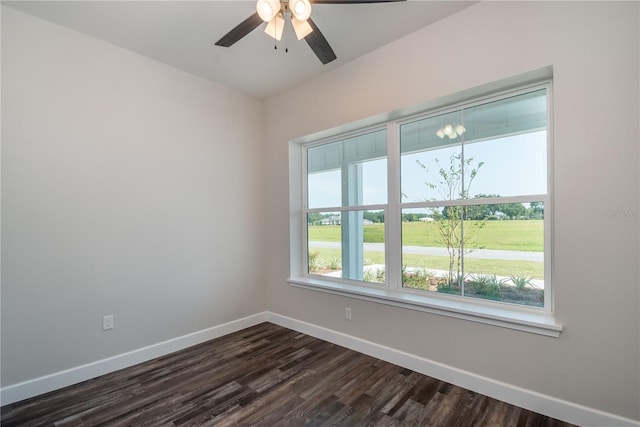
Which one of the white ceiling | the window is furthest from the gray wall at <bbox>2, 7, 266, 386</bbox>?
the window

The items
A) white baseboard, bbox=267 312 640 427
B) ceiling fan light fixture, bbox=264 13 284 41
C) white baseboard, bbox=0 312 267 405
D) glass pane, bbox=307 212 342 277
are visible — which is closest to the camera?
white baseboard, bbox=267 312 640 427

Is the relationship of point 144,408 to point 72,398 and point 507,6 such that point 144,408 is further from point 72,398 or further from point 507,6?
point 507,6

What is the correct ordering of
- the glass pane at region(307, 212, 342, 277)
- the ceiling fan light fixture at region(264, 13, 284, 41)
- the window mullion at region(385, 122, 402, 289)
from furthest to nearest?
the glass pane at region(307, 212, 342, 277) < the window mullion at region(385, 122, 402, 289) < the ceiling fan light fixture at region(264, 13, 284, 41)

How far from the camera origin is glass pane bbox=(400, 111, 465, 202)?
2.50 m

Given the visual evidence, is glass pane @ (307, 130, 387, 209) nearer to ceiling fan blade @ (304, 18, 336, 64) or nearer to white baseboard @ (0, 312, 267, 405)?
ceiling fan blade @ (304, 18, 336, 64)

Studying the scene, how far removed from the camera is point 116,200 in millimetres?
2594

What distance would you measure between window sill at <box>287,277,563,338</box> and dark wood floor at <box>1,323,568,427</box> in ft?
1.80

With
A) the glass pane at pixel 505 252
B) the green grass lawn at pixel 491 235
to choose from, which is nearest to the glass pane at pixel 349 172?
the green grass lawn at pixel 491 235

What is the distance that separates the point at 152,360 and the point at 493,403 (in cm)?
291

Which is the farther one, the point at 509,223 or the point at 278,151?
the point at 278,151

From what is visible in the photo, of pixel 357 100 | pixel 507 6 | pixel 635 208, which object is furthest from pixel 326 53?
pixel 635 208

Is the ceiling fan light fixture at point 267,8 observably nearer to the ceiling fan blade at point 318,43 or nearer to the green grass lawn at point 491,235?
the ceiling fan blade at point 318,43

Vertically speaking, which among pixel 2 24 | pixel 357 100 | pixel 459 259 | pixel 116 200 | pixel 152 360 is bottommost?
pixel 152 360

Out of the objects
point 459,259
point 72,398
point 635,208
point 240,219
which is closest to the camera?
point 635,208
